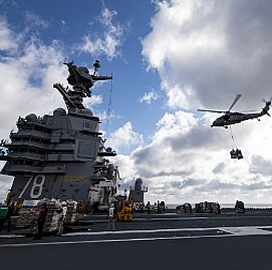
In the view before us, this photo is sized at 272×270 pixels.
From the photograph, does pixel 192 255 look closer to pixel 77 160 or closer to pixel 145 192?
pixel 77 160

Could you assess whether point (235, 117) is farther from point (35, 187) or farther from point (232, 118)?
point (35, 187)

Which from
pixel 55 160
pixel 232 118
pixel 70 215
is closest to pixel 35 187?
pixel 55 160

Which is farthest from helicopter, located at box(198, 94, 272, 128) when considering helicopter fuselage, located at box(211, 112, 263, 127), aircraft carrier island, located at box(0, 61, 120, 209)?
aircraft carrier island, located at box(0, 61, 120, 209)

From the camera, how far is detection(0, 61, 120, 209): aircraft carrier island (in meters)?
35.2

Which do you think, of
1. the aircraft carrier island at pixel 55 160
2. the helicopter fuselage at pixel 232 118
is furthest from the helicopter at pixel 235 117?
the aircraft carrier island at pixel 55 160

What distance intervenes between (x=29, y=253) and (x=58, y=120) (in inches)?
1369

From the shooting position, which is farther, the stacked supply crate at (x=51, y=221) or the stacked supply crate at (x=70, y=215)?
the stacked supply crate at (x=70, y=215)

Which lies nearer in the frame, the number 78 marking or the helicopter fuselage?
the helicopter fuselage

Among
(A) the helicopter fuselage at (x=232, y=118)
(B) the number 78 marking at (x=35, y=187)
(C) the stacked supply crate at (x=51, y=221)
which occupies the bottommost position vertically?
(C) the stacked supply crate at (x=51, y=221)

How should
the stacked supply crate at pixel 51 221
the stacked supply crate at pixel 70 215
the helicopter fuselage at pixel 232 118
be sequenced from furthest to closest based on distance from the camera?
the helicopter fuselage at pixel 232 118 < the stacked supply crate at pixel 70 215 < the stacked supply crate at pixel 51 221

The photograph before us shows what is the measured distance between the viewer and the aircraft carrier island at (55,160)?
3519 centimetres

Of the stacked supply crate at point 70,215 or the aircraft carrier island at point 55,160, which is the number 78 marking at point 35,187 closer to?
the aircraft carrier island at point 55,160

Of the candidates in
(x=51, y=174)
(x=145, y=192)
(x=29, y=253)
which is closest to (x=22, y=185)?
(x=51, y=174)

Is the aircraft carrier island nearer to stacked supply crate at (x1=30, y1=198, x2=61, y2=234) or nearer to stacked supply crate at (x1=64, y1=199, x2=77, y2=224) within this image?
stacked supply crate at (x1=64, y1=199, x2=77, y2=224)
